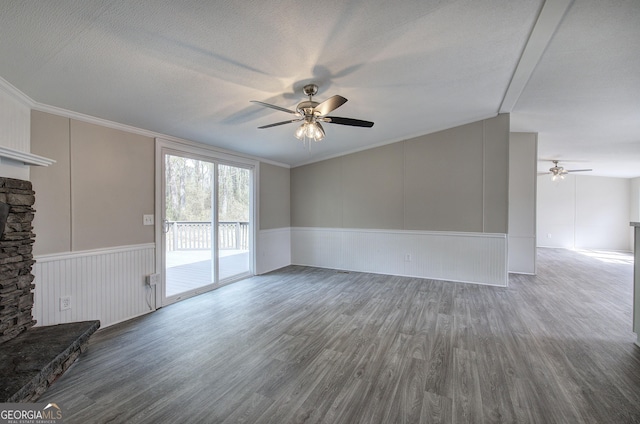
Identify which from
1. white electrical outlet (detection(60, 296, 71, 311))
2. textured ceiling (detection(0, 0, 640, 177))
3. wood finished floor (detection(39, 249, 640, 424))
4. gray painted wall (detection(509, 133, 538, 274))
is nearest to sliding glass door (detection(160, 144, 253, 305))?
textured ceiling (detection(0, 0, 640, 177))

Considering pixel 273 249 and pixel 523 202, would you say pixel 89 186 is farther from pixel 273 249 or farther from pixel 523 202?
pixel 523 202

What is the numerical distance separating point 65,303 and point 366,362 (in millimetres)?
3105

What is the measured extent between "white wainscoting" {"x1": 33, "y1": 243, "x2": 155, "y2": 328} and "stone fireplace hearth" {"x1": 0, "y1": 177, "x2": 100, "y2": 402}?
155 mm

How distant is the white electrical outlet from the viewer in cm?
268

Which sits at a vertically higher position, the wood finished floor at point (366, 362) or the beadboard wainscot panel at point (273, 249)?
the beadboard wainscot panel at point (273, 249)

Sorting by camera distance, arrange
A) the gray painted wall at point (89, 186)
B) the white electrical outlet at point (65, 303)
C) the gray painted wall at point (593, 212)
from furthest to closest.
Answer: the gray painted wall at point (593, 212) < the white electrical outlet at point (65, 303) < the gray painted wall at point (89, 186)

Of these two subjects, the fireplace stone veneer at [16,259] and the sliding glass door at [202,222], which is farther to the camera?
the sliding glass door at [202,222]

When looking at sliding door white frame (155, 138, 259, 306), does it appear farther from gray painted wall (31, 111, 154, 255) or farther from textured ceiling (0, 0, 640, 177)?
textured ceiling (0, 0, 640, 177)

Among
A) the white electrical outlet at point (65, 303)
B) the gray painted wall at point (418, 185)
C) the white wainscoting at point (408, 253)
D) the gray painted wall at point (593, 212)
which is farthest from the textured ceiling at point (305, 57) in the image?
the gray painted wall at point (593, 212)

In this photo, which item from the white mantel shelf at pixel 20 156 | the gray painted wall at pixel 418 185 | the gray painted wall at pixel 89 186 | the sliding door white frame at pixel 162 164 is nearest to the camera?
the white mantel shelf at pixel 20 156

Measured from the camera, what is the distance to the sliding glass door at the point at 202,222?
380cm

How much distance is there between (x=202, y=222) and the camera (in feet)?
14.5

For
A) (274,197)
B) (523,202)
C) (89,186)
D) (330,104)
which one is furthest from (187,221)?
(523,202)

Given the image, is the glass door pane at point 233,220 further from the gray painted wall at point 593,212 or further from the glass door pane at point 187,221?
the gray painted wall at point 593,212
